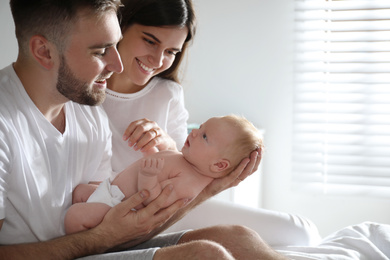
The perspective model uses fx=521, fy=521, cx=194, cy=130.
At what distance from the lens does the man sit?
1.43 meters

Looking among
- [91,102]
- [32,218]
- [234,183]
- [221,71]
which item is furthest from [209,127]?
[221,71]

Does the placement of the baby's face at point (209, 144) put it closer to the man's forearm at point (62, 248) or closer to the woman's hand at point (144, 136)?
the woman's hand at point (144, 136)

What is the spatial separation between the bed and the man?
35 centimetres

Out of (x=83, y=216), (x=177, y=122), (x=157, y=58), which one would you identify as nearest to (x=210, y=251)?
(x=83, y=216)

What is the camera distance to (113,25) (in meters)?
1.59

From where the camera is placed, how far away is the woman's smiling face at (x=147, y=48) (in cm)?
198

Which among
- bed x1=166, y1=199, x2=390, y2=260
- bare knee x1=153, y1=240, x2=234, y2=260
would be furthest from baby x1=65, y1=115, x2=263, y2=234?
bed x1=166, y1=199, x2=390, y2=260

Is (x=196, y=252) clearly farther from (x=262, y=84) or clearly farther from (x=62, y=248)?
(x=262, y=84)

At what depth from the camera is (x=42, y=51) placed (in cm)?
151

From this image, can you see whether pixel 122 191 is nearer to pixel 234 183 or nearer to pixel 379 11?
pixel 234 183

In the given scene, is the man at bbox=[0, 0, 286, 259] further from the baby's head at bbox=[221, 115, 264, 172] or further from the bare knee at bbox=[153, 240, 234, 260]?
the baby's head at bbox=[221, 115, 264, 172]

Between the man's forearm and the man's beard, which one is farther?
the man's beard

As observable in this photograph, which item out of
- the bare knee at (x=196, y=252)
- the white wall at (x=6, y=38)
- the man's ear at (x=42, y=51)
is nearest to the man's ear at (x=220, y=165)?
the bare knee at (x=196, y=252)

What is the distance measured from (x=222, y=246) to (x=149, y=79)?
0.95 m
